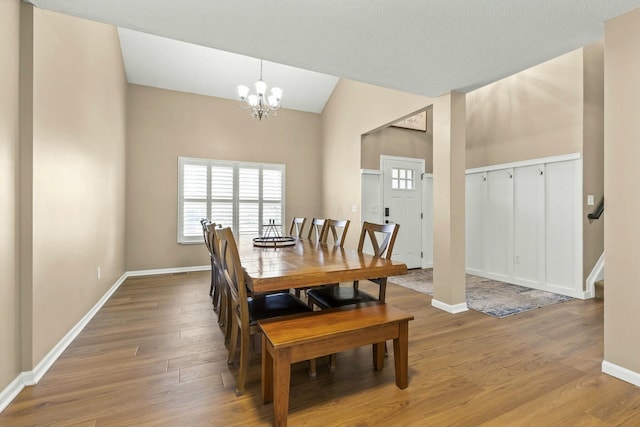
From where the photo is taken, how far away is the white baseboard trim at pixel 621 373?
180 centimetres

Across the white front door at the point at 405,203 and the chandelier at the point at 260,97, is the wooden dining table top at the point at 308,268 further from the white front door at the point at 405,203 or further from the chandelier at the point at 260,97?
the white front door at the point at 405,203

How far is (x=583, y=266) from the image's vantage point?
11.5 feet

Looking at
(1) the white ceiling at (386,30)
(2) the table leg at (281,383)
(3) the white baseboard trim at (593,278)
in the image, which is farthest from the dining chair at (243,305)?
(3) the white baseboard trim at (593,278)

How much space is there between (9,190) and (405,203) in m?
4.86

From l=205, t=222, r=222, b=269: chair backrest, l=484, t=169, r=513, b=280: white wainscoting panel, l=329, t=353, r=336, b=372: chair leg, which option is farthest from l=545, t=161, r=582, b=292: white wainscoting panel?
l=205, t=222, r=222, b=269: chair backrest

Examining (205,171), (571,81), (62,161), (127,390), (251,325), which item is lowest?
(127,390)

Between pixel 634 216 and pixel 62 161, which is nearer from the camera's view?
pixel 634 216

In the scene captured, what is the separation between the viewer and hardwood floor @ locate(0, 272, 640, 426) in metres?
1.53

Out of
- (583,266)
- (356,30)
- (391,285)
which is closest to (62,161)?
(356,30)

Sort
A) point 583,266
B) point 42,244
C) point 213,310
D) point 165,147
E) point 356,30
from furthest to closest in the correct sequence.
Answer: point 165,147 → point 583,266 → point 213,310 → point 356,30 → point 42,244

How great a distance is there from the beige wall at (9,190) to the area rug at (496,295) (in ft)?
12.5

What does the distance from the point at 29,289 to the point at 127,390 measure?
89 centimetres

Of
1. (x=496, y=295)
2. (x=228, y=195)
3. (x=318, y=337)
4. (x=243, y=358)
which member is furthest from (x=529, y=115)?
(x=228, y=195)

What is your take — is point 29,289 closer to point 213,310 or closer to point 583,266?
point 213,310
